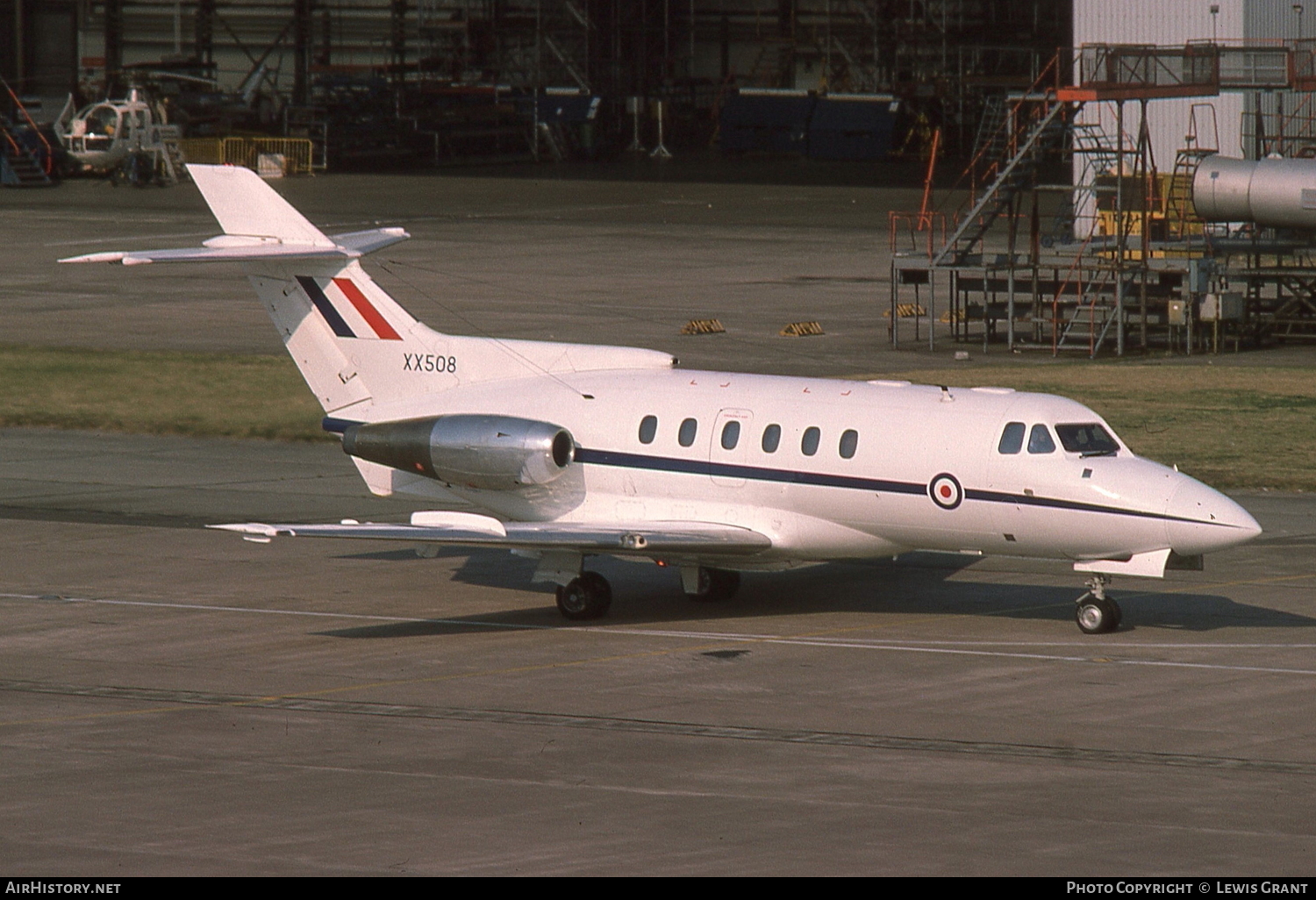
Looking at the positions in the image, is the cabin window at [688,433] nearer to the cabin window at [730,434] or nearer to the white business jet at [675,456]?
the white business jet at [675,456]

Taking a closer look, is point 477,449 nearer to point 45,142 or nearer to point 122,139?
point 122,139

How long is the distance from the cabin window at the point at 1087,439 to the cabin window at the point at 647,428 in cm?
492

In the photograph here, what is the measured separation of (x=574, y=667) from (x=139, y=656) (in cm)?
504

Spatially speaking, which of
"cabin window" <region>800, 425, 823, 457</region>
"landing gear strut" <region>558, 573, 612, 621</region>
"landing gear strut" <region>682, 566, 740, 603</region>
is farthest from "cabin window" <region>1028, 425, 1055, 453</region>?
"landing gear strut" <region>558, 573, 612, 621</region>

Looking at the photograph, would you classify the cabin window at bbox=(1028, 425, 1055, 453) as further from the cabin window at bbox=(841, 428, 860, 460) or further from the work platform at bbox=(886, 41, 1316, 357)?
the work platform at bbox=(886, 41, 1316, 357)

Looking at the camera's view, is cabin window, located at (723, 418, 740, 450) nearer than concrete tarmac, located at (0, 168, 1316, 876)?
No

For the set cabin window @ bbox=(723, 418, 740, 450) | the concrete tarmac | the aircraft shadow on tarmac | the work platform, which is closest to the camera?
the concrete tarmac

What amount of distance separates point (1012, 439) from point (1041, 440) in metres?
0.33

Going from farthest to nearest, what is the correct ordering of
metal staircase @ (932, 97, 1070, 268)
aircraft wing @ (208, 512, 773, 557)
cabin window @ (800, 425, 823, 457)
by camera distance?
metal staircase @ (932, 97, 1070, 268), cabin window @ (800, 425, 823, 457), aircraft wing @ (208, 512, 773, 557)

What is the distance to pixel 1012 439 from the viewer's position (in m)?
23.4

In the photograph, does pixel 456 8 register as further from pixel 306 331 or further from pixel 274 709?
pixel 274 709

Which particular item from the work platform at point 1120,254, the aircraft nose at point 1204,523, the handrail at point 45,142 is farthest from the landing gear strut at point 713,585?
the handrail at point 45,142

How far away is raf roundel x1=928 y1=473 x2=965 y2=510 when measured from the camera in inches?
921

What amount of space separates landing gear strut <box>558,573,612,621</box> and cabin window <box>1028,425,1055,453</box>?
5.49m
